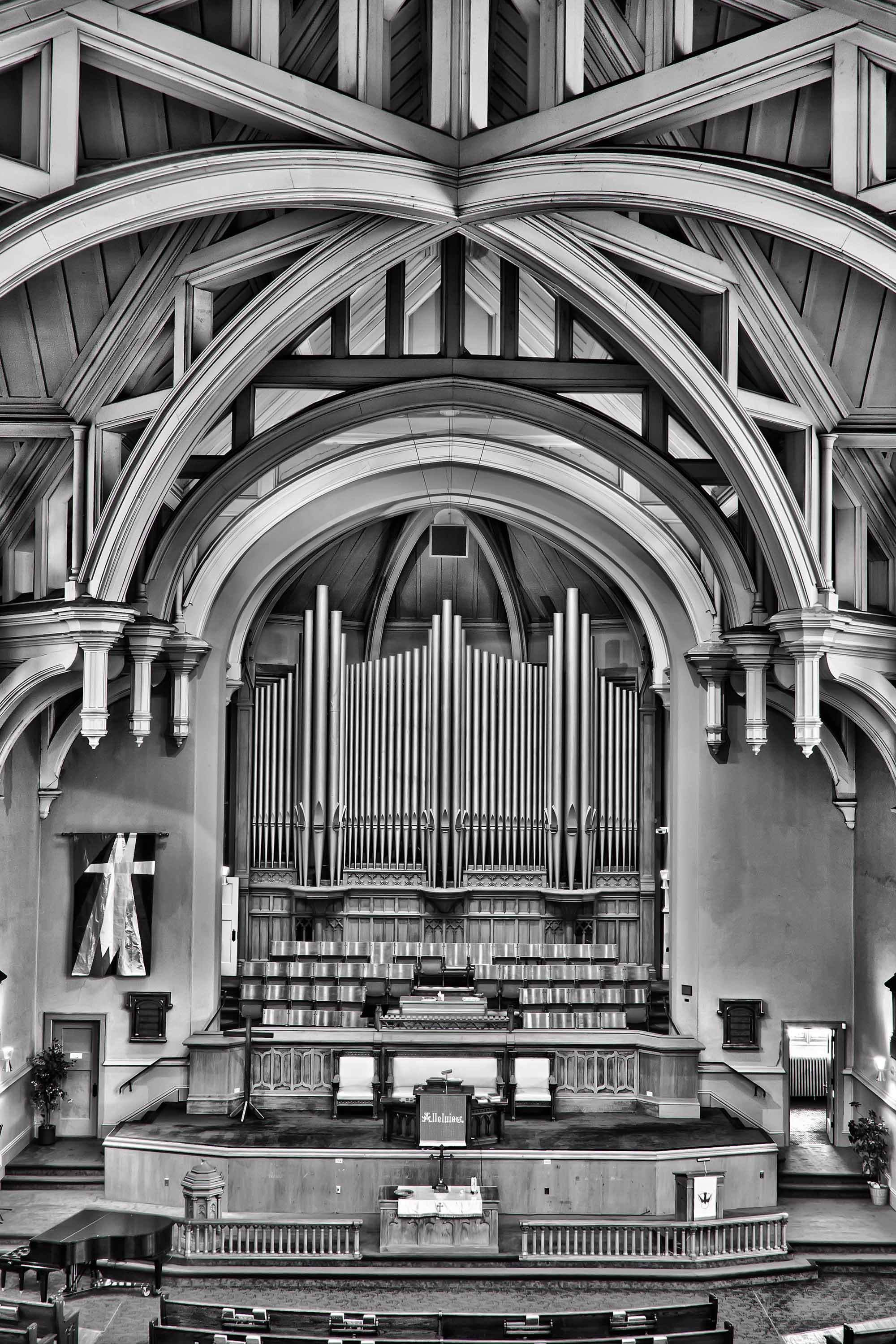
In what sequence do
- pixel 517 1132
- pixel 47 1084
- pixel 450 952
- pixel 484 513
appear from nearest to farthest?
1. pixel 517 1132
2. pixel 47 1084
3. pixel 450 952
4. pixel 484 513

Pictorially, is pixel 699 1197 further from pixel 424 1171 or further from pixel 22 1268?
pixel 22 1268

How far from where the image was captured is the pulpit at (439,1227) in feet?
43.7

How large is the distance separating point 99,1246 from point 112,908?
5684mm

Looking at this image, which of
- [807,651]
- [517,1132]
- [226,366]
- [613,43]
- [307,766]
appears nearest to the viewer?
[613,43]

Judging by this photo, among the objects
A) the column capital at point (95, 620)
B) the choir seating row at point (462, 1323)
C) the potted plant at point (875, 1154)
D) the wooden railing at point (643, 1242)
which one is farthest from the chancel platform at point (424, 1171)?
the column capital at point (95, 620)

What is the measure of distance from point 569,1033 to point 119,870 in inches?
231

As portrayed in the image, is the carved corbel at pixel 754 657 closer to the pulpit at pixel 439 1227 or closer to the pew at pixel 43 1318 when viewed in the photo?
the pulpit at pixel 439 1227

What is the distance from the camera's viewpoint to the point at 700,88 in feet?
26.7

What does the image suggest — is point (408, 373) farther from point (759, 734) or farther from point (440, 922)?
point (440, 922)

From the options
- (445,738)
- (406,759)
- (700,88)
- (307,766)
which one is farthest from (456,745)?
(700,88)

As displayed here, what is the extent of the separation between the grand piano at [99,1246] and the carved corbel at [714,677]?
849cm

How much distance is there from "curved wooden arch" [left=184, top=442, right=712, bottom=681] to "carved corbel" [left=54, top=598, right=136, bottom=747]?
531 cm

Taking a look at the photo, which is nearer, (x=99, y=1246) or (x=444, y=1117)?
(x=99, y=1246)

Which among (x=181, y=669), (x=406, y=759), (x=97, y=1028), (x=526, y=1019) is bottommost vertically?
(x=97, y=1028)
